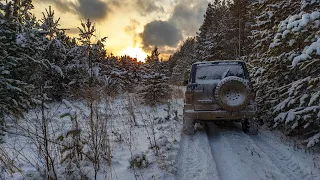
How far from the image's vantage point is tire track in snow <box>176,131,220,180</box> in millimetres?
3579

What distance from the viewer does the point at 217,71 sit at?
6.54 meters

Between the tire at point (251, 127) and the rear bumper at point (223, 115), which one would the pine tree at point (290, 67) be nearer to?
the tire at point (251, 127)

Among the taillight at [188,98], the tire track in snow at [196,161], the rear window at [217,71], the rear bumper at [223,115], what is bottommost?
the tire track in snow at [196,161]

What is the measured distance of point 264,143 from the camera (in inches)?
211

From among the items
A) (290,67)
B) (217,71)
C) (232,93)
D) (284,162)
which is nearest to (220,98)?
(232,93)

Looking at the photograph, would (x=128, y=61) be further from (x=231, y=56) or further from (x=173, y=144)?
(x=173, y=144)

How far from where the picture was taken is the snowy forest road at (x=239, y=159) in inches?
141

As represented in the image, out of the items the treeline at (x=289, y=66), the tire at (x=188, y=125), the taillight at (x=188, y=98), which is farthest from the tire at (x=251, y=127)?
the taillight at (x=188, y=98)

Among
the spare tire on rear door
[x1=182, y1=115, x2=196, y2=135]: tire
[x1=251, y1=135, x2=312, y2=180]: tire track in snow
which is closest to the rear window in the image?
the spare tire on rear door

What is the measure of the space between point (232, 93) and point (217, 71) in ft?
3.43

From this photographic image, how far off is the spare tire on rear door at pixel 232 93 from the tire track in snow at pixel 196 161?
1.03 meters

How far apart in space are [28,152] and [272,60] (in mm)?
6427

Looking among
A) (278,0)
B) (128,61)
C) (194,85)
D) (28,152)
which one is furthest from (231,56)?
(28,152)

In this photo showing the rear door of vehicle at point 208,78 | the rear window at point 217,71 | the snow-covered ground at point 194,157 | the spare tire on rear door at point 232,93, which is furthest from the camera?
the rear window at point 217,71
